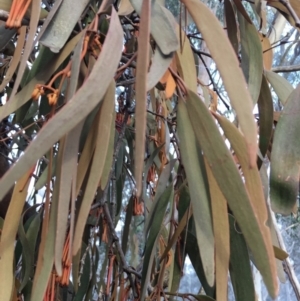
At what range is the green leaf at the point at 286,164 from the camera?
40cm

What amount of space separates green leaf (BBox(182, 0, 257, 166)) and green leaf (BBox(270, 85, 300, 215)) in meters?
0.12

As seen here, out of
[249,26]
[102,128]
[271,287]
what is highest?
[249,26]

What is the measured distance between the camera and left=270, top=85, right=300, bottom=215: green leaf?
1.31ft

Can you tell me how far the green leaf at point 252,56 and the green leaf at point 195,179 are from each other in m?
0.11

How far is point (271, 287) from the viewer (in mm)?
299

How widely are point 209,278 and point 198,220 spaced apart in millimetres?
55

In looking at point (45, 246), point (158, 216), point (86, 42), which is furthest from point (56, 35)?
point (158, 216)

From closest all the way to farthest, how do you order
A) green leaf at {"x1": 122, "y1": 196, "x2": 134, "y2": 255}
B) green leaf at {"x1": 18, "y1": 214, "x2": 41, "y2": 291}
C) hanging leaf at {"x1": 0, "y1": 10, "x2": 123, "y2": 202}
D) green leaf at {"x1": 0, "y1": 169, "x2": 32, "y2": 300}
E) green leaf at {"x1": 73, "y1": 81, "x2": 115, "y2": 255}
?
hanging leaf at {"x1": 0, "y1": 10, "x2": 123, "y2": 202}
green leaf at {"x1": 73, "y1": 81, "x2": 115, "y2": 255}
green leaf at {"x1": 0, "y1": 169, "x2": 32, "y2": 300}
green leaf at {"x1": 18, "y1": 214, "x2": 41, "y2": 291}
green leaf at {"x1": 122, "y1": 196, "x2": 134, "y2": 255}

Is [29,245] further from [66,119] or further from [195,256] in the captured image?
[66,119]

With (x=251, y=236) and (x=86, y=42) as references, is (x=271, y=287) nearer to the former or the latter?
(x=251, y=236)

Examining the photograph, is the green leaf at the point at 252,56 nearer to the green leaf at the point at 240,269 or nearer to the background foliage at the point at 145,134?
the background foliage at the point at 145,134

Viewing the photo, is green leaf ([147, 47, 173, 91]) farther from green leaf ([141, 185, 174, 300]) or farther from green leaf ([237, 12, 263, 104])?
green leaf ([141, 185, 174, 300])

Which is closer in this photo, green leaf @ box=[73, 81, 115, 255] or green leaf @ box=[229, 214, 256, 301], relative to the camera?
green leaf @ box=[73, 81, 115, 255]

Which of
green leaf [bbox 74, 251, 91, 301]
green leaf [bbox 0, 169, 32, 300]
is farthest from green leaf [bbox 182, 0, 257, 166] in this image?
green leaf [bbox 74, 251, 91, 301]
